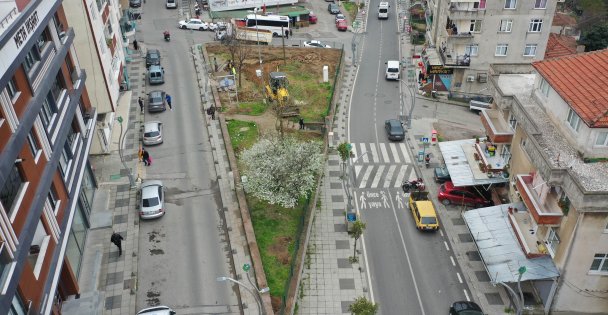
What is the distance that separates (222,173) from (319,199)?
879 cm

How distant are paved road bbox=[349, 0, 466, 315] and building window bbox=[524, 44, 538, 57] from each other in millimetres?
11773

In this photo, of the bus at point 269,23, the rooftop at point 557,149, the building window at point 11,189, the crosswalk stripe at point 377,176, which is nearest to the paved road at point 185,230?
the building window at point 11,189

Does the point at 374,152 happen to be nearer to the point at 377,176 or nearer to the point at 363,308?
the point at 377,176

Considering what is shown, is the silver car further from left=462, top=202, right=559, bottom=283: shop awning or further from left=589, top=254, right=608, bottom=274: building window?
left=589, top=254, right=608, bottom=274: building window

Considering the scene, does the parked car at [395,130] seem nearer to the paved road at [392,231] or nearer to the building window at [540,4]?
the paved road at [392,231]

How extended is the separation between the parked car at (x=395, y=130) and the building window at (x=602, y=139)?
75.6ft

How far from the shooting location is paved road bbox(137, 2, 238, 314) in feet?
105

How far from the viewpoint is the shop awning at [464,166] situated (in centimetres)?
3909

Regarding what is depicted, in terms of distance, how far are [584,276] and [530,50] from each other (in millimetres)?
34881

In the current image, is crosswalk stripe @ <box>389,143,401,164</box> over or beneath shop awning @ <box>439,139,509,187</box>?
beneath

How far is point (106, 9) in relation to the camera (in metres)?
50.8

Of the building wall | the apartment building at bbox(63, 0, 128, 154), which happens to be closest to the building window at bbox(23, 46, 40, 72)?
the apartment building at bbox(63, 0, 128, 154)

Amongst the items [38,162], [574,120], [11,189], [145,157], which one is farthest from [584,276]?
[145,157]

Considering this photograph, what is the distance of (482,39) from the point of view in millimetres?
57281
